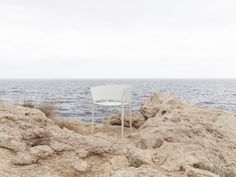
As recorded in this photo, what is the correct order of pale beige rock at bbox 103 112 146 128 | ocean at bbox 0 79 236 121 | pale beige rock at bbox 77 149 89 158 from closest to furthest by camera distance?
pale beige rock at bbox 77 149 89 158 → pale beige rock at bbox 103 112 146 128 → ocean at bbox 0 79 236 121

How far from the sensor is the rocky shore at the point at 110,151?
146 inches

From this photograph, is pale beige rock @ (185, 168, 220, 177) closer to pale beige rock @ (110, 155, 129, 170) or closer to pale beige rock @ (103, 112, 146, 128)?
pale beige rock @ (110, 155, 129, 170)

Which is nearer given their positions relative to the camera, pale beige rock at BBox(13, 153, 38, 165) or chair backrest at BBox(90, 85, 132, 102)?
pale beige rock at BBox(13, 153, 38, 165)

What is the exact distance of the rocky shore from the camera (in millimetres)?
3707

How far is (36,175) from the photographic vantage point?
11.8ft

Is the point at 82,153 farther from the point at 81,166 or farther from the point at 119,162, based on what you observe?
the point at 119,162

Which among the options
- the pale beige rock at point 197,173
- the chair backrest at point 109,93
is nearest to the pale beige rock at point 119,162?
the pale beige rock at point 197,173

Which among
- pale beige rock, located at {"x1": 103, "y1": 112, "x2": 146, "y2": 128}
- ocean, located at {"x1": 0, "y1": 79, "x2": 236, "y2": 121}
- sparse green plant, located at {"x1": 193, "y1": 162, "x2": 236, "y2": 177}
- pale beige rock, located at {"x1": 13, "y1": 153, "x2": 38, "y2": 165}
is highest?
pale beige rock, located at {"x1": 13, "y1": 153, "x2": 38, "y2": 165}

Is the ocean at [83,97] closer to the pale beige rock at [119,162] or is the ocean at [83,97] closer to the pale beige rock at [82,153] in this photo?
the pale beige rock at [82,153]

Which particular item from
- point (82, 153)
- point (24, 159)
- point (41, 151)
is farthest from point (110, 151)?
point (24, 159)

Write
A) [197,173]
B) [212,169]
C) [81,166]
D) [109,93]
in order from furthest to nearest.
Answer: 1. [109,93]
2. [212,169]
3. [81,166]
4. [197,173]

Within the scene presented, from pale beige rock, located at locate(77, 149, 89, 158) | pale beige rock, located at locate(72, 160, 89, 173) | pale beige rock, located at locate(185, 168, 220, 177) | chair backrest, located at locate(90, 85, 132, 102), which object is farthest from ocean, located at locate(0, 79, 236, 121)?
pale beige rock, located at locate(185, 168, 220, 177)

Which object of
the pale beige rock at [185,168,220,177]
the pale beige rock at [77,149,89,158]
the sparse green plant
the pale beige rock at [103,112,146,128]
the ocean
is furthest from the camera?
the ocean

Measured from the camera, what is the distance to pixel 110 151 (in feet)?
13.6
